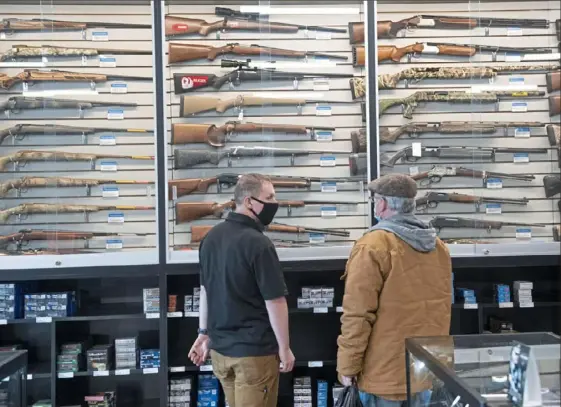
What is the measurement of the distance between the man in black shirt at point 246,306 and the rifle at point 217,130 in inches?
63.6

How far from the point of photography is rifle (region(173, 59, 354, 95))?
4.72 metres

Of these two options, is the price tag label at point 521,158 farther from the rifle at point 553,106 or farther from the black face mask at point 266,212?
the black face mask at point 266,212

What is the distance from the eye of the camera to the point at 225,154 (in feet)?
15.7

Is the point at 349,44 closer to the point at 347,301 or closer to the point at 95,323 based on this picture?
the point at 347,301

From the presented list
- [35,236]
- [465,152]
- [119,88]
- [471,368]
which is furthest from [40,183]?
[471,368]

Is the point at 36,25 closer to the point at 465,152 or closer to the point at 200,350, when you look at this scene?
the point at 200,350

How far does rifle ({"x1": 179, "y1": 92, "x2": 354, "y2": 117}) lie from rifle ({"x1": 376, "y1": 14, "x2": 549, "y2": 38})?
3.29ft

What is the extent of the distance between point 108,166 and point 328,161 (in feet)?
5.90

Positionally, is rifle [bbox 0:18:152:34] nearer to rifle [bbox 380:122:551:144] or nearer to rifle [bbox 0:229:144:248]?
rifle [bbox 0:229:144:248]

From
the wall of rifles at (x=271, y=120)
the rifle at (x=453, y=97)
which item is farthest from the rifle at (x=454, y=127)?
the rifle at (x=453, y=97)

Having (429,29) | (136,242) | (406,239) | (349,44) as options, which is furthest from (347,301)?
(429,29)

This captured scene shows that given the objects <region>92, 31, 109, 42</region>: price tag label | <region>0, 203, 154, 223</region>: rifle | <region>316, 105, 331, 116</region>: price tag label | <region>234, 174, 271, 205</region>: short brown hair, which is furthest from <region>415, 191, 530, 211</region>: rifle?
<region>92, 31, 109, 42</region>: price tag label

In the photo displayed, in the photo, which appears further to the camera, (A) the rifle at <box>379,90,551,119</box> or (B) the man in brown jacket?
(A) the rifle at <box>379,90,551,119</box>

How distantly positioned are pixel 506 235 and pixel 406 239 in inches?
98.8
